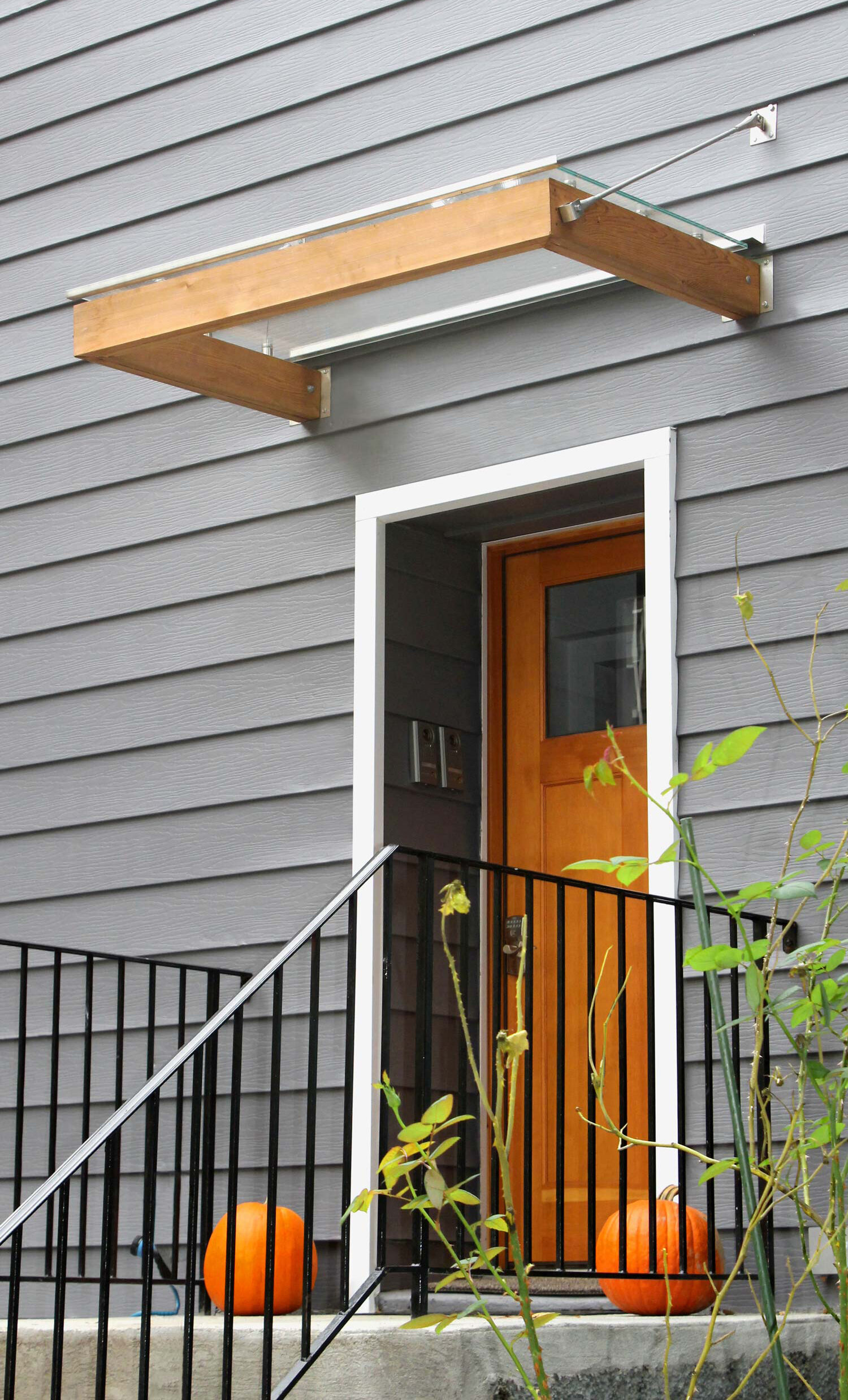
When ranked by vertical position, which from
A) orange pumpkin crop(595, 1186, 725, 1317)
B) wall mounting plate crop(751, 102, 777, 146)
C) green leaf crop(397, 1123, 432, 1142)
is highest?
wall mounting plate crop(751, 102, 777, 146)

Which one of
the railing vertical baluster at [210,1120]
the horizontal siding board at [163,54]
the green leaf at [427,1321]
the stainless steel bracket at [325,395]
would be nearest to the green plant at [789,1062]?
the green leaf at [427,1321]

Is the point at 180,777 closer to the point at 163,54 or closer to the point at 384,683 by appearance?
the point at 384,683

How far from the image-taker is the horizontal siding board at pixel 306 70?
3.93 meters

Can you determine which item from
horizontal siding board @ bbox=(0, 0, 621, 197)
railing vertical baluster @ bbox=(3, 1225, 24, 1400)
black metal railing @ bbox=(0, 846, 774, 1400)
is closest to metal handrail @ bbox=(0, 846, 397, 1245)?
railing vertical baluster @ bbox=(3, 1225, 24, 1400)

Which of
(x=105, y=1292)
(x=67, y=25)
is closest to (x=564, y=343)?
(x=67, y=25)

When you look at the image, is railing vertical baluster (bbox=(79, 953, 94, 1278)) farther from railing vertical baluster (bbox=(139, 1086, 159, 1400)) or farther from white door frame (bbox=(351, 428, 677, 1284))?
railing vertical baluster (bbox=(139, 1086, 159, 1400))

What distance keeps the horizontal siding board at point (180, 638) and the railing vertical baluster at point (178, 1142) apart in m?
0.83

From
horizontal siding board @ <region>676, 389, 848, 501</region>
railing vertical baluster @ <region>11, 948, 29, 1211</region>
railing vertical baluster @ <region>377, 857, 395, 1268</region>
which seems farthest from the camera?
railing vertical baluster @ <region>11, 948, 29, 1211</region>

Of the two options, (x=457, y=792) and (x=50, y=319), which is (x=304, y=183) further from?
(x=457, y=792)

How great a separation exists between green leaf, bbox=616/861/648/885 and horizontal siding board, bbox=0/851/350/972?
156 centimetres

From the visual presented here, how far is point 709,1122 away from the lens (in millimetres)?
3178

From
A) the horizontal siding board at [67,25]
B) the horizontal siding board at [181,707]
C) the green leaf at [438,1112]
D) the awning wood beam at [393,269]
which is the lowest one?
the green leaf at [438,1112]

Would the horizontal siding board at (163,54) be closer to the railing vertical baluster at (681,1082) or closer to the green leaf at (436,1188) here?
the railing vertical baluster at (681,1082)

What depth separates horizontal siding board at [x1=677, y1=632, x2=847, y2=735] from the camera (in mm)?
3365
